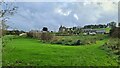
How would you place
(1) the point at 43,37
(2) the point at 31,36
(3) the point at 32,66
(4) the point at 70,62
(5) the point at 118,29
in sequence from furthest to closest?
(2) the point at 31,36 → (1) the point at 43,37 → (5) the point at 118,29 → (4) the point at 70,62 → (3) the point at 32,66

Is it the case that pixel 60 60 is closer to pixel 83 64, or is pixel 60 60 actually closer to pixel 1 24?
pixel 83 64

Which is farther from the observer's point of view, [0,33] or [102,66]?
[102,66]

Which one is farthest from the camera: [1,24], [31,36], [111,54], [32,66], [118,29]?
[31,36]

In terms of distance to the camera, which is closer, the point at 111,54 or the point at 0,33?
the point at 0,33

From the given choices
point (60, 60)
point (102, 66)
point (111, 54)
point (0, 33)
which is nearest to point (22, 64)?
point (60, 60)

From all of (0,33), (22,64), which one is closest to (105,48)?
(22,64)

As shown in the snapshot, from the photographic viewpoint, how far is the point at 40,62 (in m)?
26.6

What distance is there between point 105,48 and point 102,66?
12.6m

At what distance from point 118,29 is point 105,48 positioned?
17146 millimetres

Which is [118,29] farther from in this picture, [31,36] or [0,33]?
[0,33]

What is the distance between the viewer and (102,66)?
26.4 metres

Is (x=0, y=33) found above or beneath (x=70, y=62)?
above

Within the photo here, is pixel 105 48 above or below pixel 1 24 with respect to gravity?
below

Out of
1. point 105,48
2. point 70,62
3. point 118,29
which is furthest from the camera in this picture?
point 118,29
